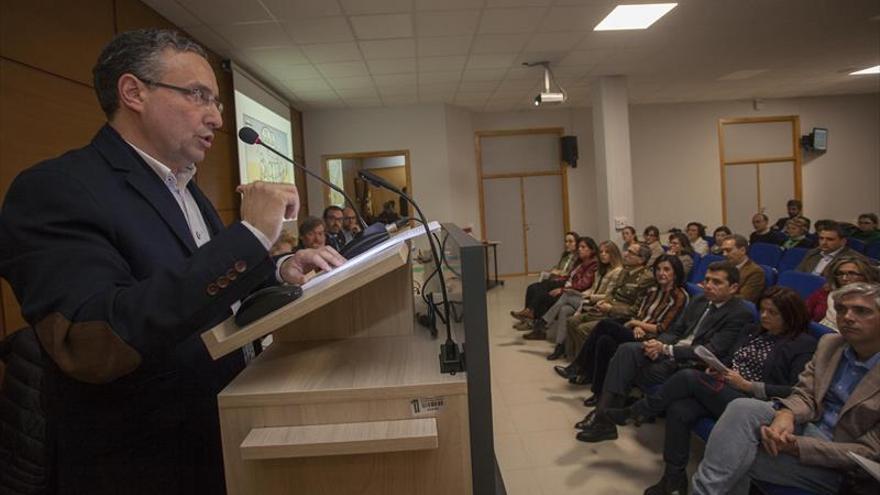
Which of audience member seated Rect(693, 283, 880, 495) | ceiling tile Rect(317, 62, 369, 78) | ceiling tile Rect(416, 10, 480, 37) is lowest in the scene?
audience member seated Rect(693, 283, 880, 495)

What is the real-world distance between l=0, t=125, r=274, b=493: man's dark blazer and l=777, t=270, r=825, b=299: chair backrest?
142 inches

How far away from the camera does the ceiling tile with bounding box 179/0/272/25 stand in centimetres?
395

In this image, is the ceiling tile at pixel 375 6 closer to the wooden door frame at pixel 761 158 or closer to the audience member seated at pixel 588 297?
the audience member seated at pixel 588 297

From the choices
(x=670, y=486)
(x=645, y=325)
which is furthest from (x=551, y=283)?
(x=670, y=486)

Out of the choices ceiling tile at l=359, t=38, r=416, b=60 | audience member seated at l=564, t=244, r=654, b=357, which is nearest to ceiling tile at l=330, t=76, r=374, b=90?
ceiling tile at l=359, t=38, r=416, b=60

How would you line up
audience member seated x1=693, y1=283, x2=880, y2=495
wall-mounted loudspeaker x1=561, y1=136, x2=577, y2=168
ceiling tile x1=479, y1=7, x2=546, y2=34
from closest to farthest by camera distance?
audience member seated x1=693, y1=283, x2=880, y2=495
ceiling tile x1=479, y1=7, x2=546, y2=34
wall-mounted loudspeaker x1=561, y1=136, x2=577, y2=168

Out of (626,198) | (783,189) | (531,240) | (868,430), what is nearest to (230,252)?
(868,430)

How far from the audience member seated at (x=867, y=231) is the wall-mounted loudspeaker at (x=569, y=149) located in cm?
431

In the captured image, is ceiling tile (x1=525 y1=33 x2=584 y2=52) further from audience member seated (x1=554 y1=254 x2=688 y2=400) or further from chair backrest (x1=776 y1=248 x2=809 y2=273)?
chair backrest (x1=776 y1=248 x2=809 y2=273)

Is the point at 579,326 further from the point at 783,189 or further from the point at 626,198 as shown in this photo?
the point at 783,189

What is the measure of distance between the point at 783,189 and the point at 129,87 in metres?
11.3

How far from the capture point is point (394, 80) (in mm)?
6641

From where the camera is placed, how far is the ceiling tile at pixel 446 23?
4.41 m

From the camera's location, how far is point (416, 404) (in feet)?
2.74
